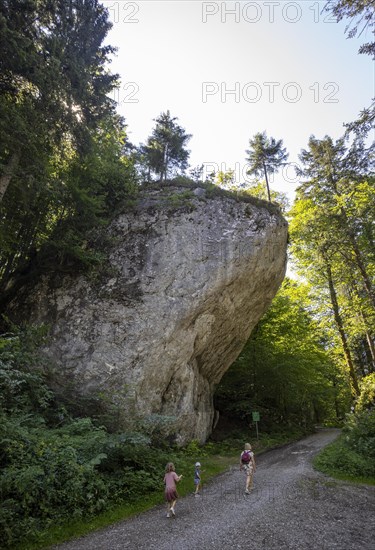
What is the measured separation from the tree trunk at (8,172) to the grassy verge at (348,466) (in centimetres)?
1481

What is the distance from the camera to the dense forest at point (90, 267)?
7602 millimetres

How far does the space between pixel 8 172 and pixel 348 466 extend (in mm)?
15483

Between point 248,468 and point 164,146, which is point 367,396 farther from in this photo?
point 164,146

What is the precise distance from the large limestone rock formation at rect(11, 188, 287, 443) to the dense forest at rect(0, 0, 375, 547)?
1132 mm

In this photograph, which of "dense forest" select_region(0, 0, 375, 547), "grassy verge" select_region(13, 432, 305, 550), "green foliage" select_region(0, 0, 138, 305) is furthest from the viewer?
"green foliage" select_region(0, 0, 138, 305)

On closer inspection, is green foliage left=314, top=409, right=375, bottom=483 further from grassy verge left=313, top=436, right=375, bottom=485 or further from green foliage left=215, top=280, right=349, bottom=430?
green foliage left=215, top=280, right=349, bottom=430

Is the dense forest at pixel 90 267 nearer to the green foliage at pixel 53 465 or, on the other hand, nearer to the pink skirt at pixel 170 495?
the green foliage at pixel 53 465

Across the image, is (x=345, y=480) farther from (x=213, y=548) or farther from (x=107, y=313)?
(x=107, y=313)

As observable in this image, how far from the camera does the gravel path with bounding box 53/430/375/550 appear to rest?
5.93m

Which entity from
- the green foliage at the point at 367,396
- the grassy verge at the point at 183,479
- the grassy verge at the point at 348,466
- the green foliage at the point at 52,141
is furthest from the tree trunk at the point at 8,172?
the green foliage at the point at 367,396

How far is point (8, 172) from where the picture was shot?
1066 centimetres

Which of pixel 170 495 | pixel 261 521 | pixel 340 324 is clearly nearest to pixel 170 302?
pixel 170 495

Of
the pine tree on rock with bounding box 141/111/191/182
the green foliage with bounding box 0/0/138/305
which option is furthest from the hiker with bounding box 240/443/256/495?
the pine tree on rock with bounding box 141/111/191/182

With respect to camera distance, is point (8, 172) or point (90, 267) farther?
point (90, 267)
